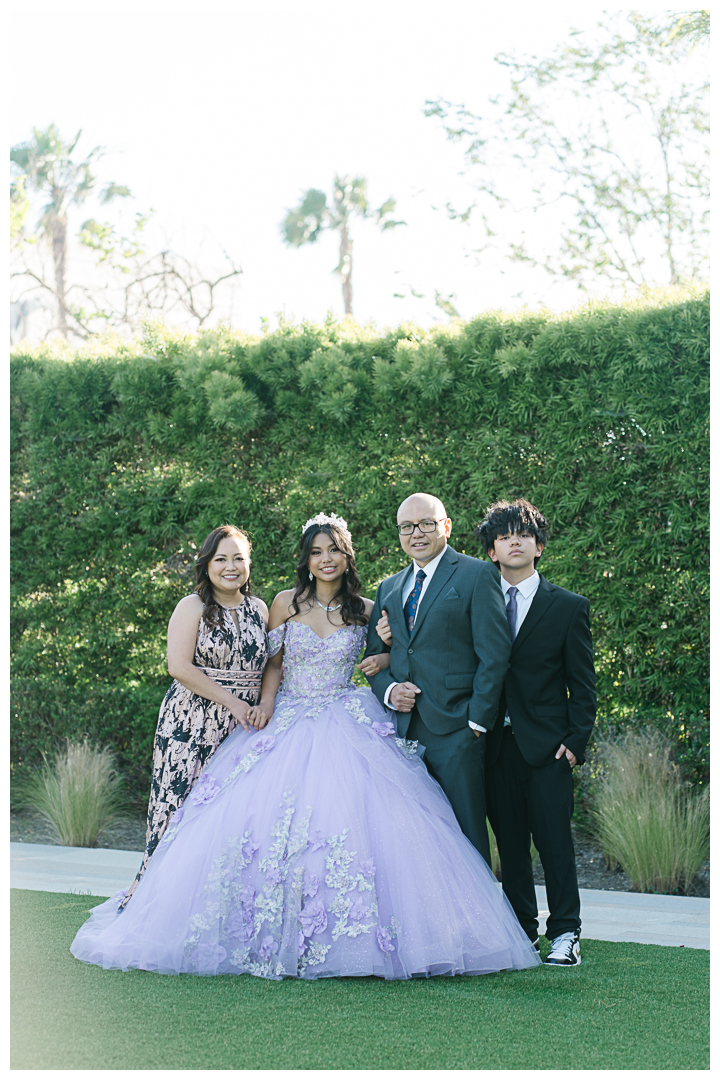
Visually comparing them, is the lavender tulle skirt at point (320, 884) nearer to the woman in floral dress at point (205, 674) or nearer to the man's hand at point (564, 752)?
the woman in floral dress at point (205, 674)

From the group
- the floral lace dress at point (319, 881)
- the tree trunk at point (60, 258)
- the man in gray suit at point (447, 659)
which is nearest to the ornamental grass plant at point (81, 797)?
the floral lace dress at point (319, 881)

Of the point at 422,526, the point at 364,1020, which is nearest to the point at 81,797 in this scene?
the point at 422,526

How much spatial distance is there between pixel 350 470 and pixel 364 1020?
179 inches

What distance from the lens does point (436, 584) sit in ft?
14.3

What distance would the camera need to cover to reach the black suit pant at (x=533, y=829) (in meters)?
4.19

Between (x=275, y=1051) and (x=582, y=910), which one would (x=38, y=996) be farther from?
(x=582, y=910)

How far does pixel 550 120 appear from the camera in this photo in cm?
1446

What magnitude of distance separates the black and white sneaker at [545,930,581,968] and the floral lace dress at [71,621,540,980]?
10cm

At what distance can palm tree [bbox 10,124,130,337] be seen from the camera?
22000 mm

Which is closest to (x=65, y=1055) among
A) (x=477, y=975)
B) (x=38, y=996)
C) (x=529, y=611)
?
(x=38, y=996)

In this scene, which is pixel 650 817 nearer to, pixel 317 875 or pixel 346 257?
pixel 317 875

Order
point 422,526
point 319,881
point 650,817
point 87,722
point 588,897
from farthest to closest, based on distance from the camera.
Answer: point 87,722 < point 650,817 < point 588,897 < point 422,526 < point 319,881

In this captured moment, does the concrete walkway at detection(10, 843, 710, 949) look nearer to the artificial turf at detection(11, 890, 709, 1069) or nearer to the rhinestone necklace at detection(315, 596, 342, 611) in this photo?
the artificial turf at detection(11, 890, 709, 1069)

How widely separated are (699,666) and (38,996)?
14.4ft
